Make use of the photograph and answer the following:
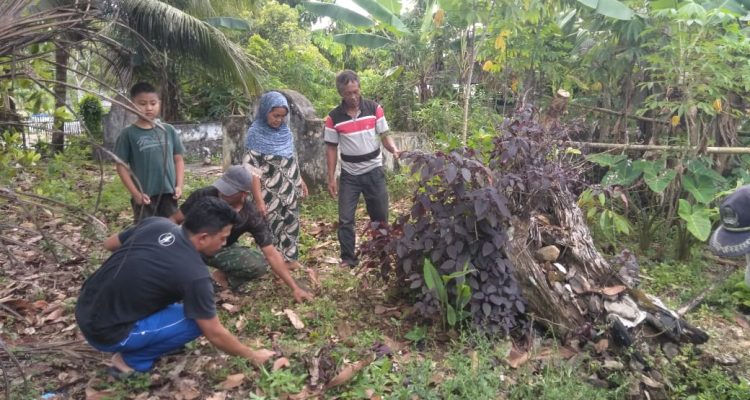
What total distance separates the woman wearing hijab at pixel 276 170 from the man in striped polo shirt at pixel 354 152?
1.31ft

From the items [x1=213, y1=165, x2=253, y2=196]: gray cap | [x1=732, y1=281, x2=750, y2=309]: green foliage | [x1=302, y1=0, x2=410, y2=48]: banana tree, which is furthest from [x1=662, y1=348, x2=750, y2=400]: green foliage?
[x1=302, y1=0, x2=410, y2=48]: banana tree

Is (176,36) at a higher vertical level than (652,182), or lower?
higher

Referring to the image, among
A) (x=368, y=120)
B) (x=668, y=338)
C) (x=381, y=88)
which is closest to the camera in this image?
(x=668, y=338)

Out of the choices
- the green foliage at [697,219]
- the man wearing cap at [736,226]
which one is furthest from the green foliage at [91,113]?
the man wearing cap at [736,226]

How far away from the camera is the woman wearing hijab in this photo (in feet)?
14.2

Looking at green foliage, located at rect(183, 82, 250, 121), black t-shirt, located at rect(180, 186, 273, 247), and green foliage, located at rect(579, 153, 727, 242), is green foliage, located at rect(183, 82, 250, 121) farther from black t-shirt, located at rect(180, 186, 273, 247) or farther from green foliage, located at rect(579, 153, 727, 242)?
black t-shirt, located at rect(180, 186, 273, 247)

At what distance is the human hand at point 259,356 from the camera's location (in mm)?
3045

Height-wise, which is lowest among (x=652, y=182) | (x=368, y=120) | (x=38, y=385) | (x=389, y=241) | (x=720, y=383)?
(x=38, y=385)

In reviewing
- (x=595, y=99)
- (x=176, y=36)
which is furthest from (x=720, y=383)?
(x=176, y=36)

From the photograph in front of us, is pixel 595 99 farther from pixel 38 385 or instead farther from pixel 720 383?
pixel 38 385

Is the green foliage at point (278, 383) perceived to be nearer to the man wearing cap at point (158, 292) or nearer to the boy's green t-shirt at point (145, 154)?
the man wearing cap at point (158, 292)

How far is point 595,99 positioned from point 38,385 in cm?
646

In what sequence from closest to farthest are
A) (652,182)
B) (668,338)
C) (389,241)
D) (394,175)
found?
(668,338) < (389,241) < (652,182) < (394,175)

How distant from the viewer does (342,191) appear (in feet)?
15.8
